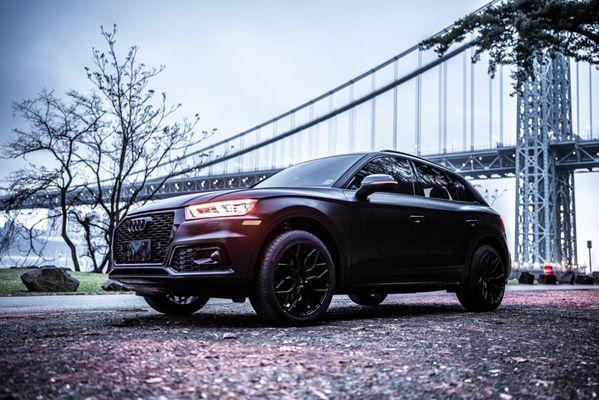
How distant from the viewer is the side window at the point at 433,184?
19.6 feet

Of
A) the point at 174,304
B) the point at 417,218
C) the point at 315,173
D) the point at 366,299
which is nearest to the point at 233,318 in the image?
the point at 174,304

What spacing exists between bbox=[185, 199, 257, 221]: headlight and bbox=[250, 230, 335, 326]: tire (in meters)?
0.34

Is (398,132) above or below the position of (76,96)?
above

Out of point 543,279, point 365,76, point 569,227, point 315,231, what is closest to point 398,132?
point 365,76

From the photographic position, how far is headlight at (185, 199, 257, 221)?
4301mm

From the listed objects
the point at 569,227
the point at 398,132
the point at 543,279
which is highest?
the point at 398,132

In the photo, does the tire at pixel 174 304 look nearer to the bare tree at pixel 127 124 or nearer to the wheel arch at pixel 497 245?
the wheel arch at pixel 497 245

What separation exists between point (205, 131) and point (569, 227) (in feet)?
134

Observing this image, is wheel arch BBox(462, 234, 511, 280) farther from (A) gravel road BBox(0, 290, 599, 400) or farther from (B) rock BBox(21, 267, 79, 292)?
(B) rock BBox(21, 267, 79, 292)

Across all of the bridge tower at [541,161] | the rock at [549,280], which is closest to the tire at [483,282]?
the rock at [549,280]

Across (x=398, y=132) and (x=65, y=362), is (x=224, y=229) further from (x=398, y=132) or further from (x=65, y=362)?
(x=398, y=132)

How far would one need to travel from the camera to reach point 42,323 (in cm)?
470

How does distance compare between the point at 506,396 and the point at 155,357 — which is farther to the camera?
the point at 155,357

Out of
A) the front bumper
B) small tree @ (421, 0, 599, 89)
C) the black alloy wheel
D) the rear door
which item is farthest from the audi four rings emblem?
small tree @ (421, 0, 599, 89)
